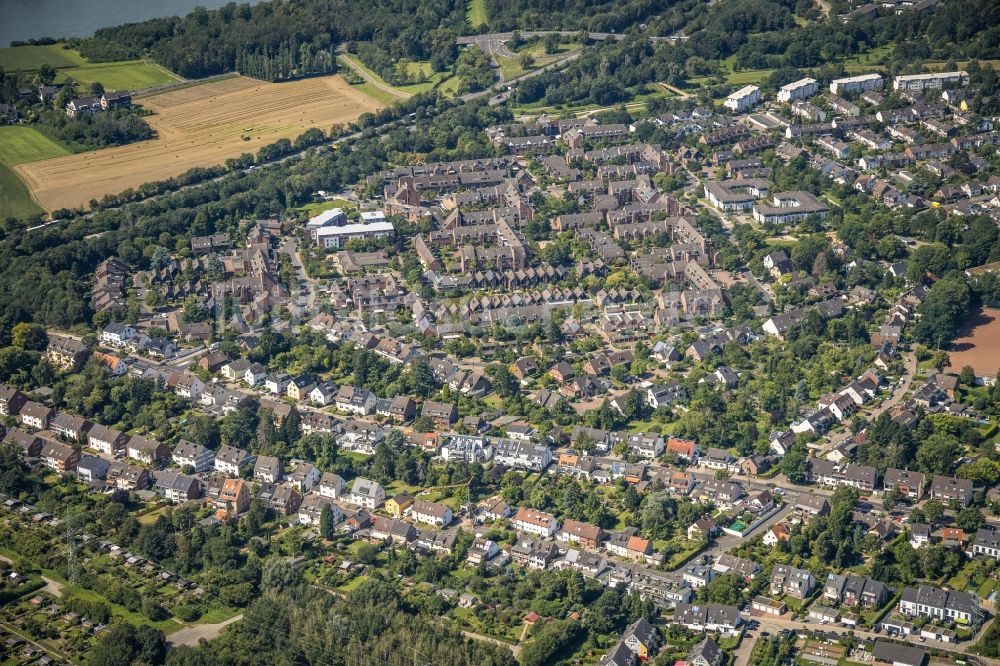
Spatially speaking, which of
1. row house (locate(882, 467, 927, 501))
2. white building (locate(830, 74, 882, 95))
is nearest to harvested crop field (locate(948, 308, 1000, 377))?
row house (locate(882, 467, 927, 501))

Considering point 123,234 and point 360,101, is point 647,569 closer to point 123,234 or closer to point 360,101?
point 123,234

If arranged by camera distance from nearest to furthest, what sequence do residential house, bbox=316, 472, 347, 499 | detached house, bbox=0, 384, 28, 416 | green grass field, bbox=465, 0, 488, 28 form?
residential house, bbox=316, 472, 347, 499
detached house, bbox=0, 384, 28, 416
green grass field, bbox=465, 0, 488, 28

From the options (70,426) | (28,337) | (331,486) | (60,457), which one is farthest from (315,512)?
(28,337)

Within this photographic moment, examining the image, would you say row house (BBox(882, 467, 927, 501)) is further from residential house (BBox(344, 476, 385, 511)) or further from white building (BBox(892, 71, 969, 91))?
white building (BBox(892, 71, 969, 91))

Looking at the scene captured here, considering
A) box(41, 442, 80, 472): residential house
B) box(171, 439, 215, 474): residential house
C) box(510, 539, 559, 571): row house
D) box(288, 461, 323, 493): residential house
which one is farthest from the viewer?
box(41, 442, 80, 472): residential house

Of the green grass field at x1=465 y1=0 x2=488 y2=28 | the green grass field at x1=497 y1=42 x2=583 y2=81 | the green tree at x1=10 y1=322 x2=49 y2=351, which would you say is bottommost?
the green tree at x1=10 y1=322 x2=49 y2=351

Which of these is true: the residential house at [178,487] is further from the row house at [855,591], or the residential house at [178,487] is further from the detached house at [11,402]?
the row house at [855,591]

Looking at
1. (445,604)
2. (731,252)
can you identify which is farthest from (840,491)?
(731,252)
